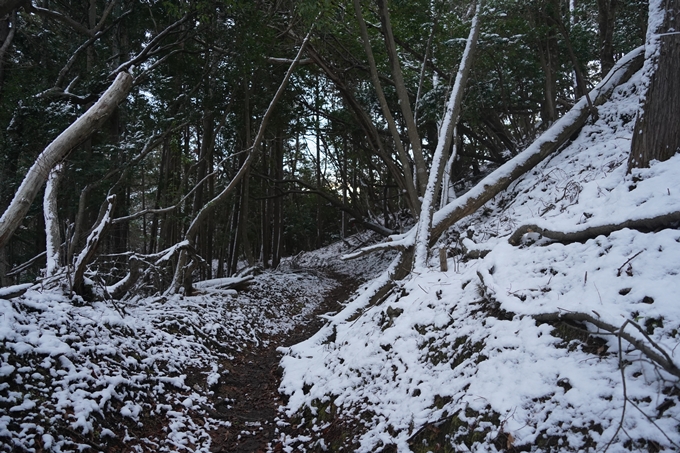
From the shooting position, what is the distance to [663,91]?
12.9 ft

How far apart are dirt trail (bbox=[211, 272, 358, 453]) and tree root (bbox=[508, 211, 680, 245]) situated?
12.3ft

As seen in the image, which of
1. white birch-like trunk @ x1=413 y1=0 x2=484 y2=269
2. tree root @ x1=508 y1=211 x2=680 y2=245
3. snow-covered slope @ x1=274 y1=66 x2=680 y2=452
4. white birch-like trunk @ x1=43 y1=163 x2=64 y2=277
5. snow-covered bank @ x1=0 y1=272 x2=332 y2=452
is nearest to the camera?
snow-covered slope @ x1=274 y1=66 x2=680 y2=452

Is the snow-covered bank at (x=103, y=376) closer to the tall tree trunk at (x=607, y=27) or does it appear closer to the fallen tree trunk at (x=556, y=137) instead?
the fallen tree trunk at (x=556, y=137)

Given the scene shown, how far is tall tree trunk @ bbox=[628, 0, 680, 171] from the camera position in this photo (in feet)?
12.8

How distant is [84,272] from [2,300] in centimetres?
122

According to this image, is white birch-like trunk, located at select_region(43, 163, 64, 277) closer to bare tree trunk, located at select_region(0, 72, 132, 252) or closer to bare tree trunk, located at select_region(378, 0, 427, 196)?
bare tree trunk, located at select_region(0, 72, 132, 252)

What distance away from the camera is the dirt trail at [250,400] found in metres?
4.41

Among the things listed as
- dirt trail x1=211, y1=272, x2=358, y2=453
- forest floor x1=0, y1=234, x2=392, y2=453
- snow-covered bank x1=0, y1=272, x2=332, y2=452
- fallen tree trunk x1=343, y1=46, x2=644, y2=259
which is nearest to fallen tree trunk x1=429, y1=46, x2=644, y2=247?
fallen tree trunk x1=343, y1=46, x2=644, y2=259

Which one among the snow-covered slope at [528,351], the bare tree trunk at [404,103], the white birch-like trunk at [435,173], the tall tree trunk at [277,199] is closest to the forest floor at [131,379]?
the snow-covered slope at [528,351]

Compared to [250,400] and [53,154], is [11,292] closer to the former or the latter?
[53,154]

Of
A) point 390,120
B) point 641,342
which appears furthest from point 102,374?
point 390,120

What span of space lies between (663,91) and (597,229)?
163cm

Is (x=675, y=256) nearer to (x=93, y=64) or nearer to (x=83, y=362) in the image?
(x=83, y=362)

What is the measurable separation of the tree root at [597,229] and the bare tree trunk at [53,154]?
5.56 metres
